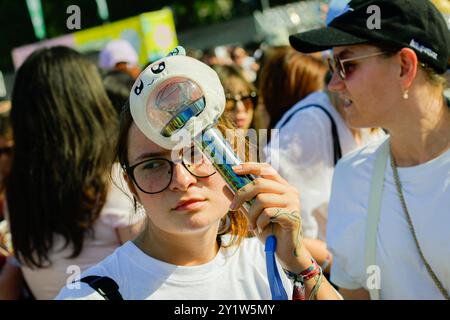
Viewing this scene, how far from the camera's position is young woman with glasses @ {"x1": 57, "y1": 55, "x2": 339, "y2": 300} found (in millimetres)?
1504

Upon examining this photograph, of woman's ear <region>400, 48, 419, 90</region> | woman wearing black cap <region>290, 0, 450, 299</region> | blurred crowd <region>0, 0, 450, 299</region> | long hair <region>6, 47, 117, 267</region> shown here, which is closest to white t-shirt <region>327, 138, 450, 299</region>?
woman wearing black cap <region>290, 0, 450, 299</region>

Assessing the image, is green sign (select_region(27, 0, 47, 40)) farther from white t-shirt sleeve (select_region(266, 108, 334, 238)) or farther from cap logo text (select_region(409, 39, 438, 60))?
cap logo text (select_region(409, 39, 438, 60))

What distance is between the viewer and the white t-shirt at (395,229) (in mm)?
1932

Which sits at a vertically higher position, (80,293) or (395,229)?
(80,293)

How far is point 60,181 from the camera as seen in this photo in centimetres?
238

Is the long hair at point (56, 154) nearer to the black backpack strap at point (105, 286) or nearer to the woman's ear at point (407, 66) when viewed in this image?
the black backpack strap at point (105, 286)

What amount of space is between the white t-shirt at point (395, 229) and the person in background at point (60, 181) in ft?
2.55

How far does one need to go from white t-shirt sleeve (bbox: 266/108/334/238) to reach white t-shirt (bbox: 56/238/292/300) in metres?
1.15

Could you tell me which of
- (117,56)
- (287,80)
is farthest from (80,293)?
(117,56)

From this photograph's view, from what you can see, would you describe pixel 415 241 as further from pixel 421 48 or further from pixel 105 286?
pixel 105 286

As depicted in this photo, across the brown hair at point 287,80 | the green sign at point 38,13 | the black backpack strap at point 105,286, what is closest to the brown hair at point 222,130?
the black backpack strap at point 105,286

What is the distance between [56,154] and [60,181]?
11 centimetres

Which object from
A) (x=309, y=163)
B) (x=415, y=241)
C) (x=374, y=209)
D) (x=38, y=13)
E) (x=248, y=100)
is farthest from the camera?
(x=38, y=13)
